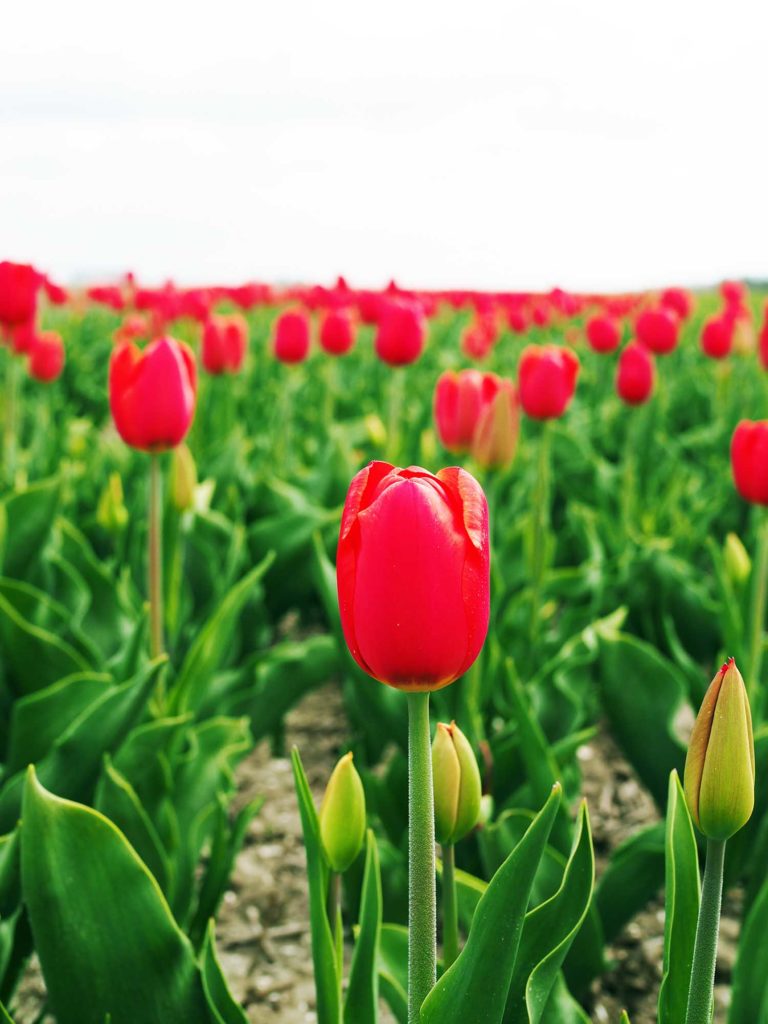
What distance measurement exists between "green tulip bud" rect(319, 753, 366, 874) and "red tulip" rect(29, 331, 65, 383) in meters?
3.33

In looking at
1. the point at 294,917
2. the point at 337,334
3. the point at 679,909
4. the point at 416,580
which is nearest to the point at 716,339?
the point at 337,334

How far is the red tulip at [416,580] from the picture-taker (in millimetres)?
788

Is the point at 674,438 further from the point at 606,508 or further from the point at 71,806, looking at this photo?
the point at 71,806

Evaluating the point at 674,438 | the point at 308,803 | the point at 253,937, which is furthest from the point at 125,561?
the point at 674,438

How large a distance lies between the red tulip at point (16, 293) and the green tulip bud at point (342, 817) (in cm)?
243

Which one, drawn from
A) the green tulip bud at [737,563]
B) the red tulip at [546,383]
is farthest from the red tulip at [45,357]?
the green tulip bud at [737,563]

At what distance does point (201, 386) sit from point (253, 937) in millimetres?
3829

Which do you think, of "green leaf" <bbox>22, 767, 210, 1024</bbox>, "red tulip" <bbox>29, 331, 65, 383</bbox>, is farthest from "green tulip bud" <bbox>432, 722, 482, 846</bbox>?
"red tulip" <bbox>29, 331, 65, 383</bbox>

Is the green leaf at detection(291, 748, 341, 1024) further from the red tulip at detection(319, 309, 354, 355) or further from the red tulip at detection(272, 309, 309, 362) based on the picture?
the red tulip at detection(319, 309, 354, 355)

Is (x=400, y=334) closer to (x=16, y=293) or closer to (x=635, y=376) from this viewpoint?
(x=635, y=376)

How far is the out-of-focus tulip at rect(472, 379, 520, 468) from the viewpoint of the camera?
A: 83.2 inches

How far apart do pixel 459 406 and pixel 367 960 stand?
4.63ft

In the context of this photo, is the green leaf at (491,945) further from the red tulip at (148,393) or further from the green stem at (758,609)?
the green stem at (758,609)

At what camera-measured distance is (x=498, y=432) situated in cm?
Answer: 211
